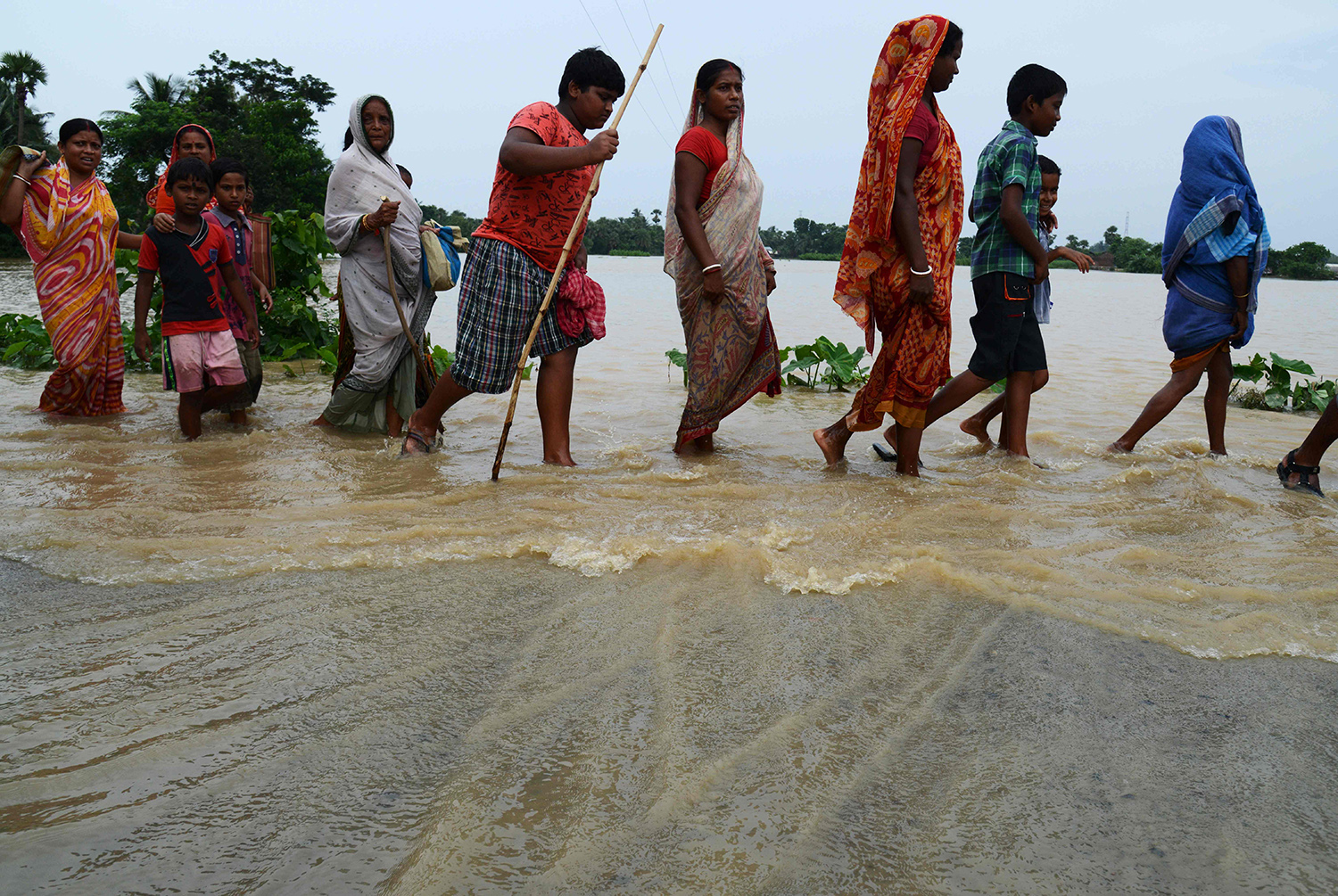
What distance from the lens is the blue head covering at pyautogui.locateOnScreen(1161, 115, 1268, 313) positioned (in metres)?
4.63

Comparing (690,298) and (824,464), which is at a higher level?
(690,298)

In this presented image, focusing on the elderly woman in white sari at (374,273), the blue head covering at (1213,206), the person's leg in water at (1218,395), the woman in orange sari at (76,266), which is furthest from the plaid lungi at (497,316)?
the person's leg in water at (1218,395)

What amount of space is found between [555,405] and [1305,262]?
51371 millimetres

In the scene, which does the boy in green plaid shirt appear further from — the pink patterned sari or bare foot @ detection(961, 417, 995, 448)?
the pink patterned sari

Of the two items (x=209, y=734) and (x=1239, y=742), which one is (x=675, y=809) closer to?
(x=209, y=734)

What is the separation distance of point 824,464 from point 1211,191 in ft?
7.92

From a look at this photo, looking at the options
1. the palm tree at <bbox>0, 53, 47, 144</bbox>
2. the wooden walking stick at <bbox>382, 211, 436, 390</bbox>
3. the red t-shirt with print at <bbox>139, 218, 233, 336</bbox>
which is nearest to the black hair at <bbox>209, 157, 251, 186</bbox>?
the red t-shirt with print at <bbox>139, 218, 233, 336</bbox>

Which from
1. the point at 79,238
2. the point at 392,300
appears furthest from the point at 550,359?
the point at 79,238

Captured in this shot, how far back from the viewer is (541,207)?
4.11 m

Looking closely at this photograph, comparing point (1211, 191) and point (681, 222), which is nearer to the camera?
point (681, 222)

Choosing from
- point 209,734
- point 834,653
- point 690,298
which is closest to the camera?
point 209,734

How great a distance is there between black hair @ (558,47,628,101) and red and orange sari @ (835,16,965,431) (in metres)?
1.12

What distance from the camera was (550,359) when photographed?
4262mm

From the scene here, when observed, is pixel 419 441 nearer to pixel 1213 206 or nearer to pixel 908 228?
pixel 908 228
